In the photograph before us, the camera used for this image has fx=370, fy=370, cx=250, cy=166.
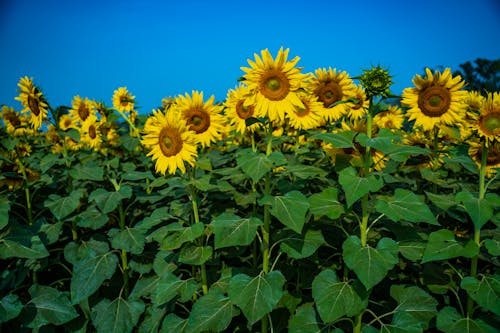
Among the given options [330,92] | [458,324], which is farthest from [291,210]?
[330,92]

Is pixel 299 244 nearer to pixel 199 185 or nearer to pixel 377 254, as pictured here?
pixel 377 254

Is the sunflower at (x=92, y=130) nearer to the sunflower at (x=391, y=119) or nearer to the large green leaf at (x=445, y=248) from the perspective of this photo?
the sunflower at (x=391, y=119)

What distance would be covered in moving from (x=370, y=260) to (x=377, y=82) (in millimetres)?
1052

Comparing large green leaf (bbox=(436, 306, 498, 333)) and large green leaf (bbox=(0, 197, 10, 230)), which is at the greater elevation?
large green leaf (bbox=(0, 197, 10, 230))

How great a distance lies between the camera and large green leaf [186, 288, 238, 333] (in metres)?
2.41

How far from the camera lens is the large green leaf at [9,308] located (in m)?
2.82

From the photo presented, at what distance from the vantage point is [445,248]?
227cm

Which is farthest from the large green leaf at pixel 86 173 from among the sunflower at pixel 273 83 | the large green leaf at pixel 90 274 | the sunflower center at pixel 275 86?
the sunflower center at pixel 275 86

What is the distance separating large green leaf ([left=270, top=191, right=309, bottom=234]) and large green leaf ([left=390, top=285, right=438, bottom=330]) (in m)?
0.88

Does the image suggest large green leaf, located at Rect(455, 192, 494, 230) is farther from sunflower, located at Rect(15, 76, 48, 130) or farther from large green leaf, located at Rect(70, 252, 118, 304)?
sunflower, located at Rect(15, 76, 48, 130)

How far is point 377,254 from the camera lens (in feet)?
7.05

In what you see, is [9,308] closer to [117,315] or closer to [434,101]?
[117,315]

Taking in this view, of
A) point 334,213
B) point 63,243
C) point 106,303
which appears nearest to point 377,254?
point 334,213

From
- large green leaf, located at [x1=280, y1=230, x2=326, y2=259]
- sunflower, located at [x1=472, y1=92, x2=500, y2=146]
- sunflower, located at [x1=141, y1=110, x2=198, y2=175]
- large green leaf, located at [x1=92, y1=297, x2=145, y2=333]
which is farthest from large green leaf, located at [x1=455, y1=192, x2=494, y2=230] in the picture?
large green leaf, located at [x1=92, y1=297, x2=145, y2=333]
